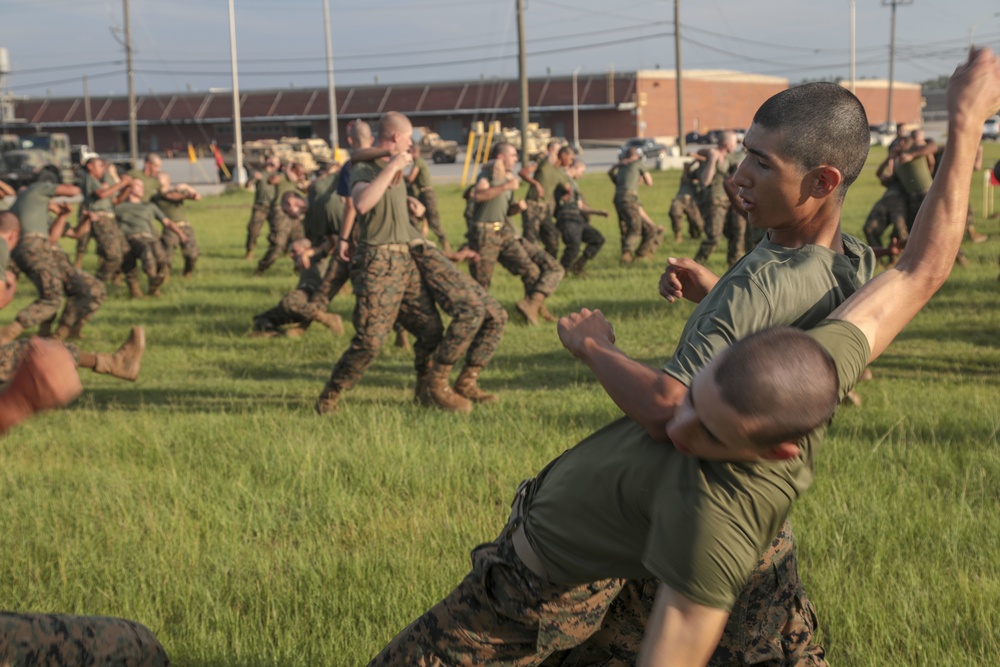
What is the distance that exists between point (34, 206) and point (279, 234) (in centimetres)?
722

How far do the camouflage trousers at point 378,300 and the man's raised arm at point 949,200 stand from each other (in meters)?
5.79

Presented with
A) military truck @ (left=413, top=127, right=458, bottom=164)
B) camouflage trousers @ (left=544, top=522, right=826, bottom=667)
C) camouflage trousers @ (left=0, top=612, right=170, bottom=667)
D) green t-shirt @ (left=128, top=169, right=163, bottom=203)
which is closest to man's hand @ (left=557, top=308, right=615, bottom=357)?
camouflage trousers @ (left=544, top=522, right=826, bottom=667)

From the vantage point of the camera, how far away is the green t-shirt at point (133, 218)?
1591 centimetres

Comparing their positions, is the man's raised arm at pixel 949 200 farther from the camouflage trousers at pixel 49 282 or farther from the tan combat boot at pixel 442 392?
the camouflage trousers at pixel 49 282

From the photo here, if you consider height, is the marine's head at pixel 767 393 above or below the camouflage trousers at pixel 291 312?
above

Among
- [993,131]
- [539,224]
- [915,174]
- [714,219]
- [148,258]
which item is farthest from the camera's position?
[993,131]

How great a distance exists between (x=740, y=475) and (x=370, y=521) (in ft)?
11.7

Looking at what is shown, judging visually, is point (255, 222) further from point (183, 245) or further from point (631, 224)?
point (631, 224)

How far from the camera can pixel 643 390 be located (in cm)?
224

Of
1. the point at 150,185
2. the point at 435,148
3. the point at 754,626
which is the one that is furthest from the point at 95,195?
the point at 435,148

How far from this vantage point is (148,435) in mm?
7566

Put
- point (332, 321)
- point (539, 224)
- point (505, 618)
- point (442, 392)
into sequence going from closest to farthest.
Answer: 1. point (505, 618)
2. point (442, 392)
3. point (332, 321)
4. point (539, 224)

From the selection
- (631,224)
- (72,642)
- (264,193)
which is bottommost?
(631,224)

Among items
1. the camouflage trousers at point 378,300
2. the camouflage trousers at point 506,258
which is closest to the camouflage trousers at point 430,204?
the camouflage trousers at point 506,258
